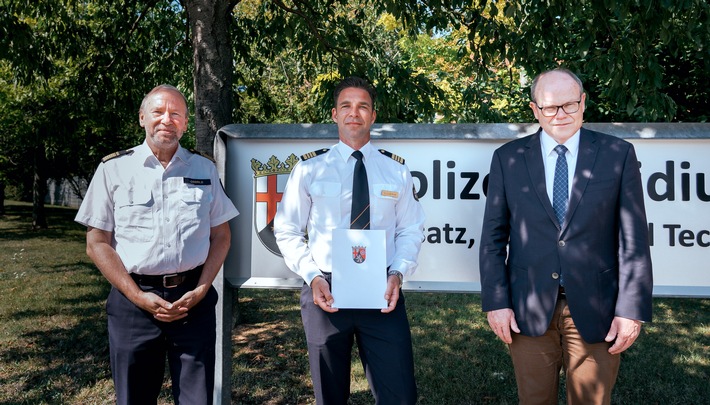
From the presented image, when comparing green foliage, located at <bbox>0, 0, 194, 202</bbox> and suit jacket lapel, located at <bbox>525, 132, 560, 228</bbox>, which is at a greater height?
green foliage, located at <bbox>0, 0, 194, 202</bbox>

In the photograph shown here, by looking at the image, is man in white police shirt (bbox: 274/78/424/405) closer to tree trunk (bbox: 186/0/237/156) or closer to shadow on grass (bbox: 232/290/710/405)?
shadow on grass (bbox: 232/290/710/405)

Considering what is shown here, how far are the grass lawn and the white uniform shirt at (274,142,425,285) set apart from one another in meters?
2.03

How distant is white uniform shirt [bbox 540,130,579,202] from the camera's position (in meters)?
2.63

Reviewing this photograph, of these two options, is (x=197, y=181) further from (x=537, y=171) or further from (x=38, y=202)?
(x=38, y=202)

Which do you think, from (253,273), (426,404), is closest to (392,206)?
(253,273)

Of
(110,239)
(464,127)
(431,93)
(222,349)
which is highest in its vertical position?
(431,93)

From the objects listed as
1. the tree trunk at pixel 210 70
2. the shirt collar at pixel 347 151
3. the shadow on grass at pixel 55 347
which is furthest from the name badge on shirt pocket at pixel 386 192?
the shadow on grass at pixel 55 347

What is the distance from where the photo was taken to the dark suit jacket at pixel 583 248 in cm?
247

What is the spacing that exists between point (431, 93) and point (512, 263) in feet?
13.7

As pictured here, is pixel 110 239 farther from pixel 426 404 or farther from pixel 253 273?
pixel 426 404

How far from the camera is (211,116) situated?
471 centimetres

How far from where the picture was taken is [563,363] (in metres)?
2.72

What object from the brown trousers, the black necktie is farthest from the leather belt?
the brown trousers

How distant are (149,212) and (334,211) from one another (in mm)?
927
